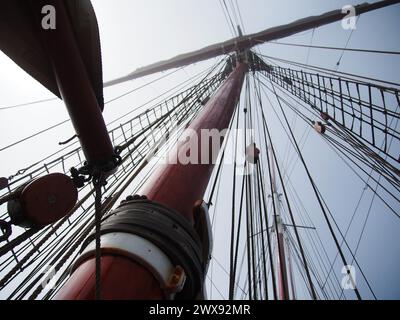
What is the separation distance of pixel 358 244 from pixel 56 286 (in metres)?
8.52

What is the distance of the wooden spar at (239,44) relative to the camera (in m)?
9.76

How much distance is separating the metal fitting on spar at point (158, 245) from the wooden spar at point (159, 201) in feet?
0.10

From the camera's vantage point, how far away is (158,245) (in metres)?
1.13

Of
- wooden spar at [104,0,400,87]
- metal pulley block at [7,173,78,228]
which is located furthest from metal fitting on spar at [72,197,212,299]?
wooden spar at [104,0,400,87]

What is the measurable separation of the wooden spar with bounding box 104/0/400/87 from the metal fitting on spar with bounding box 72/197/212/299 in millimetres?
9120

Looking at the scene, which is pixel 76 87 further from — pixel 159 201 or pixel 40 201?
pixel 159 201

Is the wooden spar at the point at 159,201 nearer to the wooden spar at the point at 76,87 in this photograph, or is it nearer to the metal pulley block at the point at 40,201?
the metal pulley block at the point at 40,201

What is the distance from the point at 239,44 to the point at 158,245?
9825mm

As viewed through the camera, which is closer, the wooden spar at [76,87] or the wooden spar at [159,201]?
the wooden spar at [159,201]

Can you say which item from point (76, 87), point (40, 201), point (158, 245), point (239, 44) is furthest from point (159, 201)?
point (239, 44)

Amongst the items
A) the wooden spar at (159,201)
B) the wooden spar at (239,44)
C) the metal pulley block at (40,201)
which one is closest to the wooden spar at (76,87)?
the metal pulley block at (40,201)

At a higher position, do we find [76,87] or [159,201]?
[76,87]
